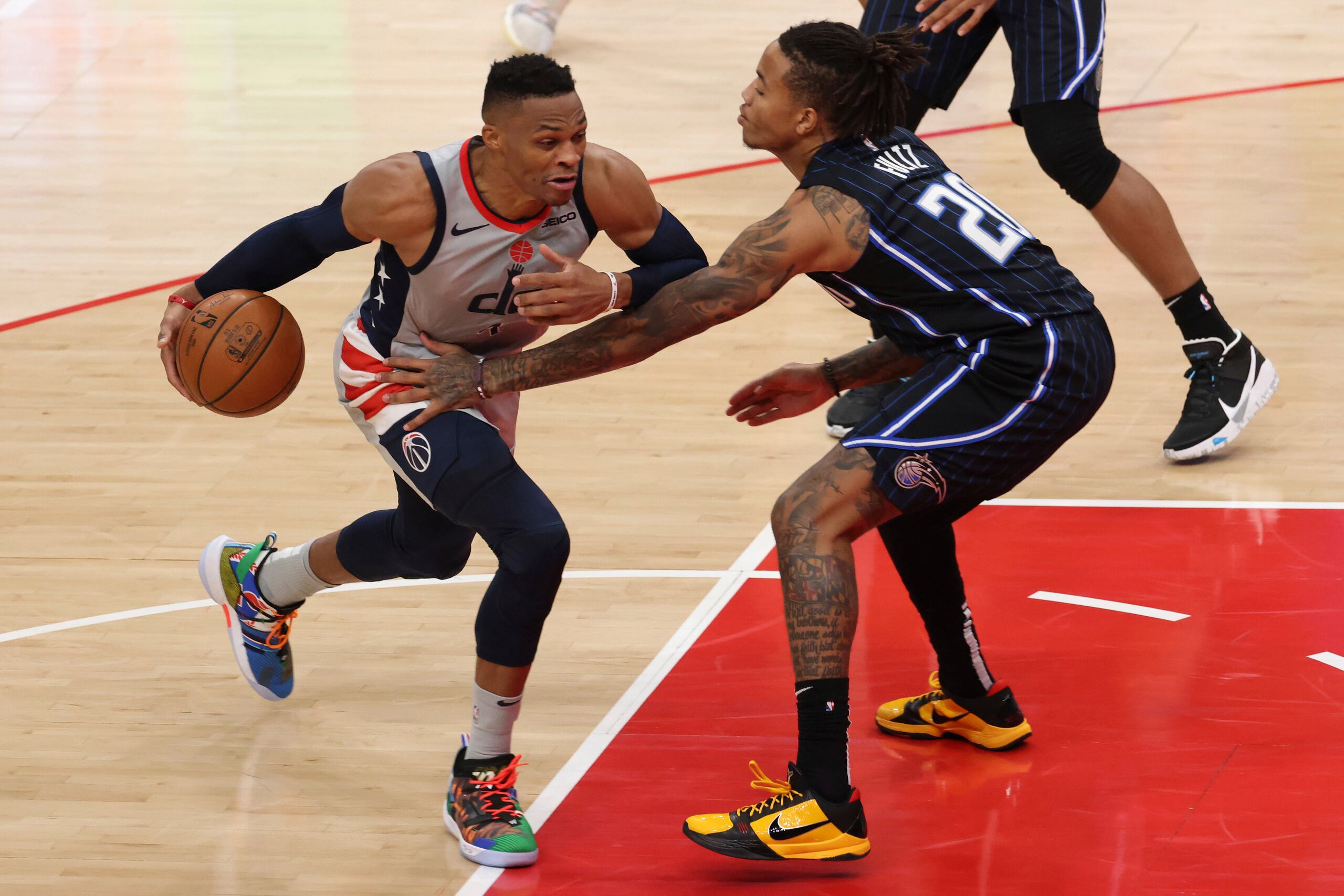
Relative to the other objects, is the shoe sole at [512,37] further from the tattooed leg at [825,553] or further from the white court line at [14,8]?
the tattooed leg at [825,553]

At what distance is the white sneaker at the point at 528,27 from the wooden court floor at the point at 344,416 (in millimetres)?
198

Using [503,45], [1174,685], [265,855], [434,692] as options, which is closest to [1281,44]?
[503,45]

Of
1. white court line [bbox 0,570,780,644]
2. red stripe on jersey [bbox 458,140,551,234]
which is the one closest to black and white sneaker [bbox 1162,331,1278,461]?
white court line [bbox 0,570,780,644]

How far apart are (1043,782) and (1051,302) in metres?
1.09

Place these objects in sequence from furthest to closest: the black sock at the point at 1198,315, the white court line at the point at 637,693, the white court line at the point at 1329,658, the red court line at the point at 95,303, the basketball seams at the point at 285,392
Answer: the red court line at the point at 95,303 → the black sock at the point at 1198,315 → the white court line at the point at 1329,658 → the basketball seams at the point at 285,392 → the white court line at the point at 637,693

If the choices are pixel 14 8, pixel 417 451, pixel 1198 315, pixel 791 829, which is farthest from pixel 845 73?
pixel 14 8

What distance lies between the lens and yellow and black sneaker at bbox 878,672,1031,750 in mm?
4191

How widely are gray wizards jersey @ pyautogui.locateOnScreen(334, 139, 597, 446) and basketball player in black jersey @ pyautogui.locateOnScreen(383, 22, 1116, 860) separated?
0.37 ft

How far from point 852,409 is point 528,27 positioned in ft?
19.1

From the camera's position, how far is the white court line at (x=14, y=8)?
12.4 m

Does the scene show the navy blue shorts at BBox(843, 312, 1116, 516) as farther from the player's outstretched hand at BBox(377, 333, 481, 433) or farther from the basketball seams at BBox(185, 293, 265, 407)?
the basketball seams at BBox(185, 293, 265, 407)

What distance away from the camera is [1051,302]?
3.83m

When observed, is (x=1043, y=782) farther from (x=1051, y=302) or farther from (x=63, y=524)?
(x=63, y=524)

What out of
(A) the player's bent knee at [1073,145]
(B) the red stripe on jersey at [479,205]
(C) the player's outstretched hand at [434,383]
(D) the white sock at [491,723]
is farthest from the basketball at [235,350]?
(A) the player's bent knee at [1073,145]
